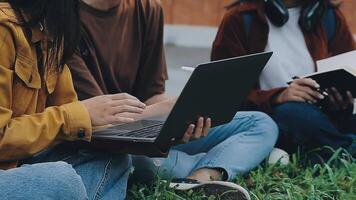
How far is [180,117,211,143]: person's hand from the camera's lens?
109 inches

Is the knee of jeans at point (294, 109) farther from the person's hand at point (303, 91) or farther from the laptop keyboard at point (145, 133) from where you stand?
the laptop keyboard at point (145, 133)

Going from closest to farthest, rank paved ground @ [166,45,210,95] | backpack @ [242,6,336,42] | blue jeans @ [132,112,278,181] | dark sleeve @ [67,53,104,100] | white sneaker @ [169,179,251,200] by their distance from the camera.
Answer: white sneaker @ [169,179,251,200] → dark sleeve @ [67,53,104,100] → blue jeans @ [132,112,278,181] → backpack @ [242,6,336,42] → paved ground @ [166,45,210,95]

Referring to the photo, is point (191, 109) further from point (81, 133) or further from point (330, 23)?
point (330, 23)

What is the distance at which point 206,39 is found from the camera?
8.88 m

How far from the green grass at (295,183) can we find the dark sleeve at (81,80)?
381mm

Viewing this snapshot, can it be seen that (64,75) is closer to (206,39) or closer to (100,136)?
(100,136)

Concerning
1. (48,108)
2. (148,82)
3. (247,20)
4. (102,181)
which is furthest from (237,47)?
(48,108)

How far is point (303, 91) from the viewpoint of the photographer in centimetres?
361

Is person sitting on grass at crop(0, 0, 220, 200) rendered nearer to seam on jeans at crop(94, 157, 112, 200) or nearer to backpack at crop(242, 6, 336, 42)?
seam on jeans at crop(94, 157, 112, 200)

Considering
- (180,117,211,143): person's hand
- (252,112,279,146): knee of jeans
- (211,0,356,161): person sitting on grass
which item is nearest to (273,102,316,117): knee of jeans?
(211,0,356,161): person sitting on grass

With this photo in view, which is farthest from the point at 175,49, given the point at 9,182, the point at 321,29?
the point at 9,182

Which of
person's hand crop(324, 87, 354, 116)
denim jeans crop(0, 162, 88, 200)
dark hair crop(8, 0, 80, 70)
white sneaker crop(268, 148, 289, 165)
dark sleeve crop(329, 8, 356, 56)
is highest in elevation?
dark hair crop(8, 0, 80, 70)

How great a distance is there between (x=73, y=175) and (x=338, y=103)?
163 centimetres

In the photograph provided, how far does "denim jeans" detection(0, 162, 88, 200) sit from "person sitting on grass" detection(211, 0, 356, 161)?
150cm
